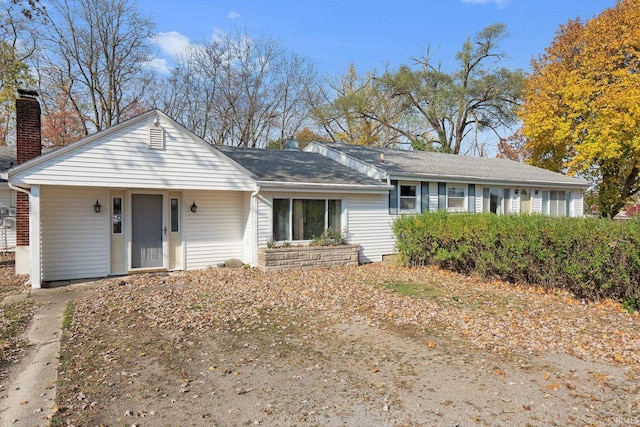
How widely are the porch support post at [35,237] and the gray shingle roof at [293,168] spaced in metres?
4.95

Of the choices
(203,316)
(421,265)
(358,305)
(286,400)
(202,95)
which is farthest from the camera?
(202,95)

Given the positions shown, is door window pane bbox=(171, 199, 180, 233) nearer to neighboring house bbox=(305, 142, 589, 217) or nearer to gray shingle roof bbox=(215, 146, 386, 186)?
gray shingle roof bbox=(215, 146, 386, 186)

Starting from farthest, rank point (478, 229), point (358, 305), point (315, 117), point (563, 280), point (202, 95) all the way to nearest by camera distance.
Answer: point (315, 117) → point (202, 95) → point (478, 229) → point (563, 280) → point (358, 305)

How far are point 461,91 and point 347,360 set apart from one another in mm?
28251

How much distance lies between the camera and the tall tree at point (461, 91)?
2827cm

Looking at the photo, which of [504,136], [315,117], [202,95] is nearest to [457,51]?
[504,136]

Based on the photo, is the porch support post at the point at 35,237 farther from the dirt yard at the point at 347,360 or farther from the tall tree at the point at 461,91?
the tall tree at the point at 461,91

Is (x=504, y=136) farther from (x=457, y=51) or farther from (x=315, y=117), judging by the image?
(x=315, y=117)

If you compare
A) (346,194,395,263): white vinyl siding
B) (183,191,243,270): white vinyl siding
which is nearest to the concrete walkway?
(183,191,243,270): white vinyl siding

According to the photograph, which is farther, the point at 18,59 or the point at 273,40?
the point at 273,40

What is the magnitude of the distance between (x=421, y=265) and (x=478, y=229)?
2377 mm

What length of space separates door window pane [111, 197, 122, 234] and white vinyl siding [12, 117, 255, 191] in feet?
3.21

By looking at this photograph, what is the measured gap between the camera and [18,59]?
59.1 feet

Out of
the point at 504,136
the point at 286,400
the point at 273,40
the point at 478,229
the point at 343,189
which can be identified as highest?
the point at 273,40
